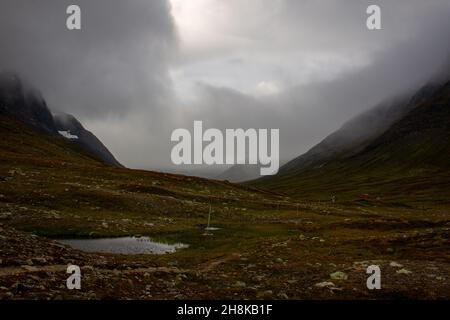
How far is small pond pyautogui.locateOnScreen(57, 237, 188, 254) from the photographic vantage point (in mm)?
33406


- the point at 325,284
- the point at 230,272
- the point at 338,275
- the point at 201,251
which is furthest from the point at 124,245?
the point at 325,284

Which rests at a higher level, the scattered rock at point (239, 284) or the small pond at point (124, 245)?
the small pond at point (124, 245)

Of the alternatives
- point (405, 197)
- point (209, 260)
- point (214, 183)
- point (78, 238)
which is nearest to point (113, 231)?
point (78, 238)

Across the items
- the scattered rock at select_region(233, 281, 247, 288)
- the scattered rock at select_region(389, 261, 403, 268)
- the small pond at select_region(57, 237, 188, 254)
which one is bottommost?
the scattered rock at select_region(233, 281, 247, 288)

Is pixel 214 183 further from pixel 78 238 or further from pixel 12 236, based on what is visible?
pixel 12 236

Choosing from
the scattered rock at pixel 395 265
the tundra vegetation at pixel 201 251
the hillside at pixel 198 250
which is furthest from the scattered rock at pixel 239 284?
the scattered rock at pixel 395 265

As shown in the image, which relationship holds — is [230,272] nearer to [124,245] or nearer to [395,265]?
[395,265]

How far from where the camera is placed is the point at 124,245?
35.7 meters

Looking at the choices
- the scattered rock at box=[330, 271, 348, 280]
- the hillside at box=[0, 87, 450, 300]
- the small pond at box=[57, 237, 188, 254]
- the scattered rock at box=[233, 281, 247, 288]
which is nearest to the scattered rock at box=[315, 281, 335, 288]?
the hillside at box=[0, 87, 450, 300]

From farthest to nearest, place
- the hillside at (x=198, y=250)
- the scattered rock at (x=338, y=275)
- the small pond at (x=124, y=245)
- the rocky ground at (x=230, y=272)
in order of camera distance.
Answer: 1. the small pond at (x=124, y=245)
2. the scattered rock at (x=338, y=275)
3. the hillside at (x=198, y=250)
4. the rocky ground at (x=230, y=272)

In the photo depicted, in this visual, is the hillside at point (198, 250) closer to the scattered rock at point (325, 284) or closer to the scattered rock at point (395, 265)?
the scattered rock at point (325, 284)

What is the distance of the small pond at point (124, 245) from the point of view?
33406 mm

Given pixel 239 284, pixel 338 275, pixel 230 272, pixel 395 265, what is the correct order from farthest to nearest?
pixel 395 265 → pixel 230 272 → pixel 338 275 → pixel 239 284

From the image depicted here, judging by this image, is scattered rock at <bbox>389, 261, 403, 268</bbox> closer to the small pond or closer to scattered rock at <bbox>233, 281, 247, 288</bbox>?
scattered rock at <bbox>233, 281, 247, 288</bbox>
